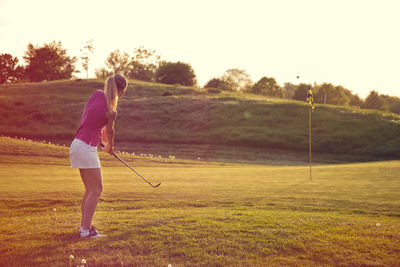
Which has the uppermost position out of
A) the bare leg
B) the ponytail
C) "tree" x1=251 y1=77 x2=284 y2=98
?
"tree" x1=251 y1=77 x2=284 y2=98

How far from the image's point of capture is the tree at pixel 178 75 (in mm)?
117125

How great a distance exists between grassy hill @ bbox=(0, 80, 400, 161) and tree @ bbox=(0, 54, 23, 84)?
46.5m

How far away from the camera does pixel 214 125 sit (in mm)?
66750

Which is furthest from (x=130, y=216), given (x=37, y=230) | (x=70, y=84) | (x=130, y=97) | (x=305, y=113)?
(x=70, y=84)

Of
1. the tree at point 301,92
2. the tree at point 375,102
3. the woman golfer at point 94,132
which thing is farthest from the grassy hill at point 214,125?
the woman golfer at point 94,132

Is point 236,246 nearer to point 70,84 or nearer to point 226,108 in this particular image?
point 226,108

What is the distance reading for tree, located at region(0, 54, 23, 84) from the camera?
405ft

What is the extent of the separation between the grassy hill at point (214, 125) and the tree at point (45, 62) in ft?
120

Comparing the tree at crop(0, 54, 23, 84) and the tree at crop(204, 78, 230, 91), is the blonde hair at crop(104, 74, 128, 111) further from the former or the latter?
the tree at crop(0, 54, 23, 84)

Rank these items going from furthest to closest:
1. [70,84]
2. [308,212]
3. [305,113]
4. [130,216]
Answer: [70,84] → [305,113] → [308,212] → [130,216]

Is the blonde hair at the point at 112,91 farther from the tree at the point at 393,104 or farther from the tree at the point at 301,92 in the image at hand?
the tree at the point at 393,104

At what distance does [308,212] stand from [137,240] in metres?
5.53

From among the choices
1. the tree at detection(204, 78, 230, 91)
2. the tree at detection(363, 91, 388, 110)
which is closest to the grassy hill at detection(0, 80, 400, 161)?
the tree at detection(363, 91, 388, 110)

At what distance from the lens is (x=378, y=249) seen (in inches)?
295
